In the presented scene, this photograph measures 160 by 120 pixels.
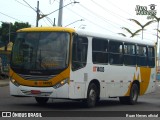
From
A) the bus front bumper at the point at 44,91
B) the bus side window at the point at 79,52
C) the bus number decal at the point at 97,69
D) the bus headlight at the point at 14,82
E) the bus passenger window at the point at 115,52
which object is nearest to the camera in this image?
the bus front bumper at the point at 44,91

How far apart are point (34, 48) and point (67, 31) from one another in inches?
50.4

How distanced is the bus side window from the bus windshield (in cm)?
31

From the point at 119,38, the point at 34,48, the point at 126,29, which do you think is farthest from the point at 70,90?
the point at 126,29

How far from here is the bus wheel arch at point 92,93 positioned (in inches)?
727

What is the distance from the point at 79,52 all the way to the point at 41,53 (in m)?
1.34

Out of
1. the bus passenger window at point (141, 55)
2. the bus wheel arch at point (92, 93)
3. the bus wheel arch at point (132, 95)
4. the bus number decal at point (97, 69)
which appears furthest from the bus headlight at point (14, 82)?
the bus passenger window at point (141, 55)

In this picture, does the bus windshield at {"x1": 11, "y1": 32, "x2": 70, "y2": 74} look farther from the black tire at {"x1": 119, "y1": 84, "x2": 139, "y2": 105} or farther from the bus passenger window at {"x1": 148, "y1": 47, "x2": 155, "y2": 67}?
the bus passenger window at {"x1": 148, "y1": 47, "x2": 155, "y2": 67}

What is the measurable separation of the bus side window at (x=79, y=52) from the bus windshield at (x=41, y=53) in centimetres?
31

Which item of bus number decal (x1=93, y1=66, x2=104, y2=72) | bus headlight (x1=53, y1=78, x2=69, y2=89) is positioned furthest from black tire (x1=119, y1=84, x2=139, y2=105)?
bus headlight (x1=53, y1=78, x2=69, y2=89)

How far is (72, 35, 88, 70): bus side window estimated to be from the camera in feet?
57.7

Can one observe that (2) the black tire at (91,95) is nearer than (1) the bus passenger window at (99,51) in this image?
Yes

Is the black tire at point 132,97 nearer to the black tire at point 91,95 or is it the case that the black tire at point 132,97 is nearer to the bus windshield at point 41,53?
the black tire at point 91,95

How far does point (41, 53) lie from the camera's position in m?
17.6

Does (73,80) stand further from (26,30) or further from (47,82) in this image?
(26,30)
